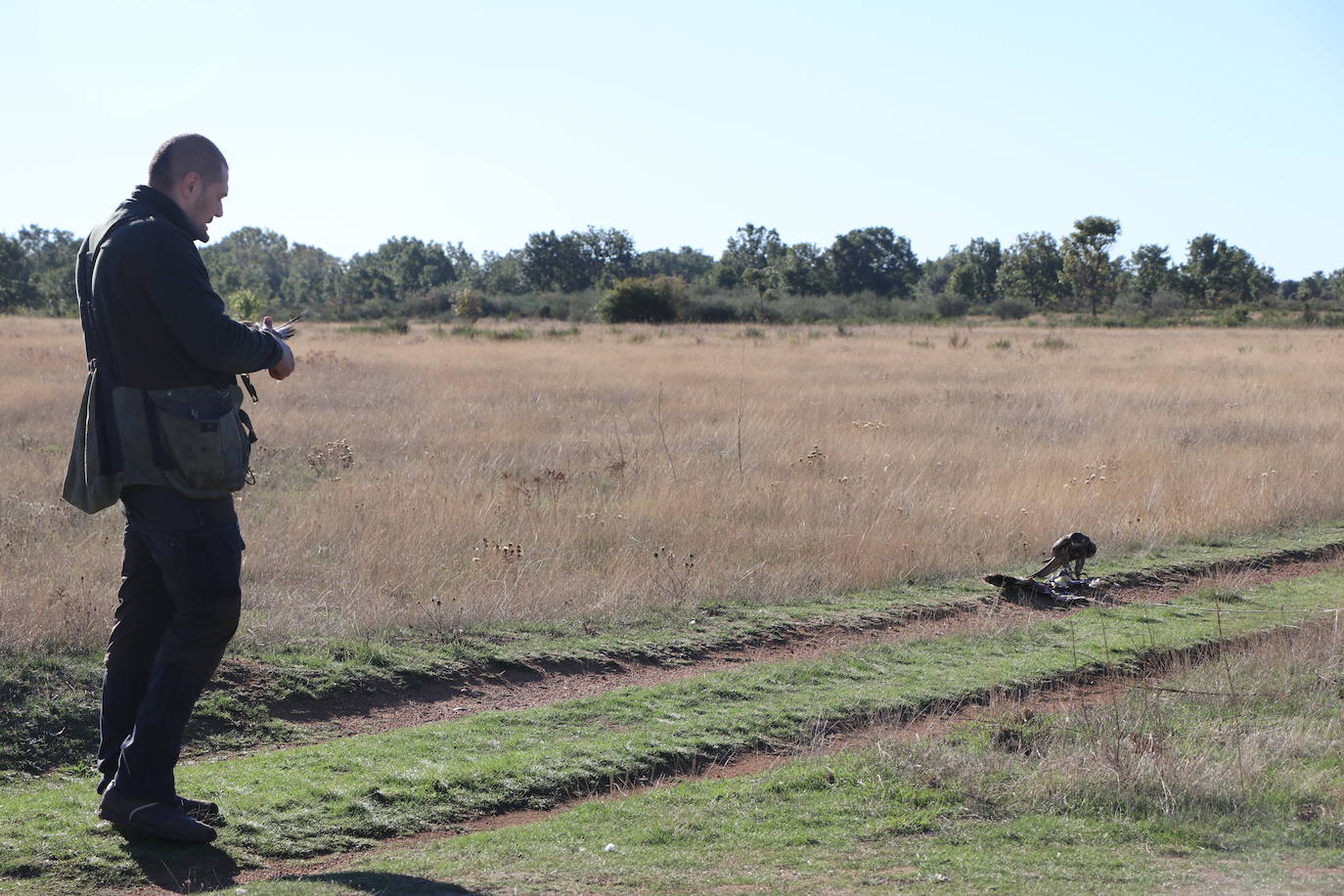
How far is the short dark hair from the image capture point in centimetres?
388

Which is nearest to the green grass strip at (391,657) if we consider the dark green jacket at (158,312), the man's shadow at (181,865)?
the man's shadow at (181,865)

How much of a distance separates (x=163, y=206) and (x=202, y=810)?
2.04 m

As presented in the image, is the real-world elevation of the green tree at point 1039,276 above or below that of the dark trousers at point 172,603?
above

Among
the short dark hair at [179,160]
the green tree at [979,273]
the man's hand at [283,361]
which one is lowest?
the man's hand at [283,361]

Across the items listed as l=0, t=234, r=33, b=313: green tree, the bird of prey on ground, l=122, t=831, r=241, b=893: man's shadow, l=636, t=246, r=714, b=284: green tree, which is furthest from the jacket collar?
l=636, t=246, r=714, b=284: green tree

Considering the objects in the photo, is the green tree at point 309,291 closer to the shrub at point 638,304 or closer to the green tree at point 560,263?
the green tree at point 560,263

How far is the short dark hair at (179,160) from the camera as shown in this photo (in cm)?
388

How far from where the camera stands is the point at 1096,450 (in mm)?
14375

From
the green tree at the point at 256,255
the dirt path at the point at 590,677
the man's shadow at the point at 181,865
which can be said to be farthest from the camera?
the green tree at the point at 256,255

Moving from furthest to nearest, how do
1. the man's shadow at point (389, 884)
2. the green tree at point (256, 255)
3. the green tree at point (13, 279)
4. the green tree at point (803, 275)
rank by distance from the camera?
1. the green tree at point (256, 255)
2. the green tree at point (803, 275)
3. the green tree at point (13, 279)
4. the man's shadow at point (389, 884)

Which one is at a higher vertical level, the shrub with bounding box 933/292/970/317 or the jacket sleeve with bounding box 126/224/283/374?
the shrub with bounding box 933/292/970/317

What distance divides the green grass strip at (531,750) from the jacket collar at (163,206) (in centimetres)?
203

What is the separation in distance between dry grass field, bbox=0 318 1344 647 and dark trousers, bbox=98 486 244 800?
87.9 inches

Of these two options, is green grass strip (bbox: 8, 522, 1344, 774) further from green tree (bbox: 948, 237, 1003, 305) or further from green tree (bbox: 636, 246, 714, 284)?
green tree (bbox: 636, 246, 714, 284)
